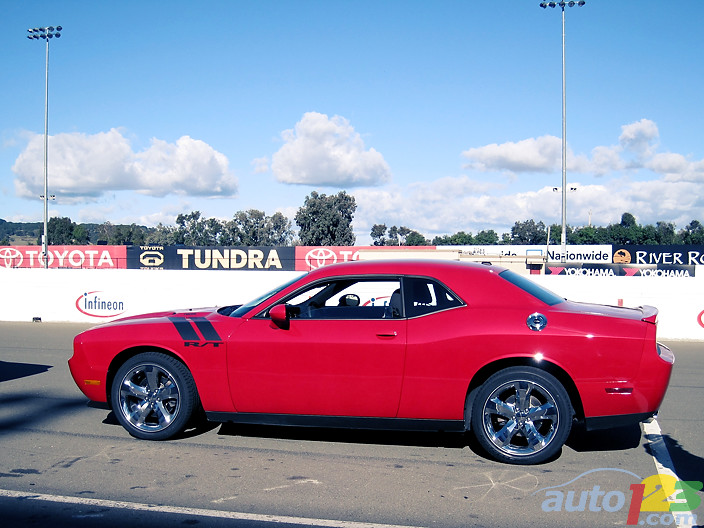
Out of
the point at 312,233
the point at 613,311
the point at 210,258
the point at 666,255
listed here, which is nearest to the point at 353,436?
the point at 613,311

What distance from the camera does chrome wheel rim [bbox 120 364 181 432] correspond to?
550 cm

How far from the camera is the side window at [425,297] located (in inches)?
203

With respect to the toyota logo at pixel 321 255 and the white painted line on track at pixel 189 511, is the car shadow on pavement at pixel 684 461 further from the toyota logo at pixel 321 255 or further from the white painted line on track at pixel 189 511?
the toyota logo at pixel 321 255

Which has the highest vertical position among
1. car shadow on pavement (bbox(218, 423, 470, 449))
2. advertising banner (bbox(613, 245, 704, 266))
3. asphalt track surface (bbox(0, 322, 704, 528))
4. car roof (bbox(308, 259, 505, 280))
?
advertising banner (bbox(613, 245, 704, 266))

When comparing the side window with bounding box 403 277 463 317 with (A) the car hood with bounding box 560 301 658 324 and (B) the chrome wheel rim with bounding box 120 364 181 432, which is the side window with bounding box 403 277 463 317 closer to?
(A) the car hood with bounding box 560 301 658 324

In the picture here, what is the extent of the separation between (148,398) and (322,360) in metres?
1.64

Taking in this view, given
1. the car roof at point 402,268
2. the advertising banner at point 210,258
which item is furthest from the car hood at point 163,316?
the advertising banner at point 210,258

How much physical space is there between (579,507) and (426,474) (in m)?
1.11

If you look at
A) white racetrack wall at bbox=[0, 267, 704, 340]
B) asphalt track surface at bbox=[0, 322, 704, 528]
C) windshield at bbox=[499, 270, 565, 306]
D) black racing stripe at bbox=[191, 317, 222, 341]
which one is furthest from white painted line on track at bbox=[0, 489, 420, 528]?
white racetrack wall at bbox=[0, 267, 704, 340]

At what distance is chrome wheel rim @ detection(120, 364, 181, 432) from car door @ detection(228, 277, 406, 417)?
25.5 inches

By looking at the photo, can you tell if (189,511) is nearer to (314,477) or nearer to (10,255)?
(314,477)

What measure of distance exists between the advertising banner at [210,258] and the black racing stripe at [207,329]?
117 feet

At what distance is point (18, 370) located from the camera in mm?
8992

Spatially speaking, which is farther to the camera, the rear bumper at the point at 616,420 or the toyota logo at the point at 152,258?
the toyota logo at the point at 152,258
